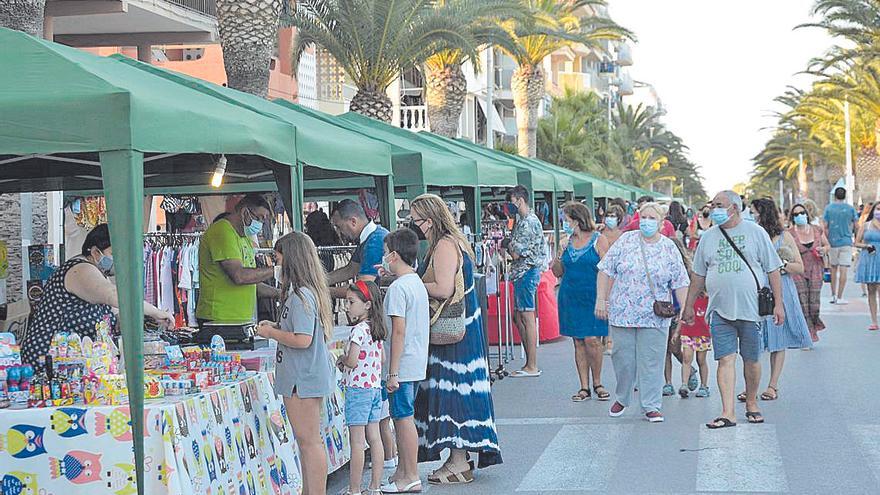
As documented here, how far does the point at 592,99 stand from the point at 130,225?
56445 mm

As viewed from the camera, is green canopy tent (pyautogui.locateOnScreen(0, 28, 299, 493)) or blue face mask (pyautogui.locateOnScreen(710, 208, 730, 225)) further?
blue face mask (pyautogui.locateOnScreen(710, 208, 730, 225))

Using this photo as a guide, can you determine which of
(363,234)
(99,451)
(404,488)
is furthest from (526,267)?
(99,451)

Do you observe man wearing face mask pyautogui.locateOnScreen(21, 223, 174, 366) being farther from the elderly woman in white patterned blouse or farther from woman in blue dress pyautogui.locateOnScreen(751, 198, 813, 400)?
woman in blue dress pyautogui.locateOnScreen(751, 198, 813, 400)

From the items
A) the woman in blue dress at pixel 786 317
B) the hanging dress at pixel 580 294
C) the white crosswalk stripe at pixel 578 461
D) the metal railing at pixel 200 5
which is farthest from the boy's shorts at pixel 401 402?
the metal railing at pixel 200 5

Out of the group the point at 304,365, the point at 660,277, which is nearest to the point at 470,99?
the point at 660,277

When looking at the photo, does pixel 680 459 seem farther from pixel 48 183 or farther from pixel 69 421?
pixel 48 183

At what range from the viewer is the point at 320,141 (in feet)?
28.9

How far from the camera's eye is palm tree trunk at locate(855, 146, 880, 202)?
190 feet

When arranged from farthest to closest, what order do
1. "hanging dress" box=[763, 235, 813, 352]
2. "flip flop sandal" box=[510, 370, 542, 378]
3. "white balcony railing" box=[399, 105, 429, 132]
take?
"white balcony railing" box=[399, 105, 429, 132] < "flip flop sandal" box=[510, 370, 542, 378] < "hanging dress" box=[763, 235, 813, 352]

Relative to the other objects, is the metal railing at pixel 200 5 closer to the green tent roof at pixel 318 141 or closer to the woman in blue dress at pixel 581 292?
the woman in blue dress at pixel 581 292

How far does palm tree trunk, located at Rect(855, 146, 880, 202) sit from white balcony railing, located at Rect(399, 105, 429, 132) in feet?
81.8

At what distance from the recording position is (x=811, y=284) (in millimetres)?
15188

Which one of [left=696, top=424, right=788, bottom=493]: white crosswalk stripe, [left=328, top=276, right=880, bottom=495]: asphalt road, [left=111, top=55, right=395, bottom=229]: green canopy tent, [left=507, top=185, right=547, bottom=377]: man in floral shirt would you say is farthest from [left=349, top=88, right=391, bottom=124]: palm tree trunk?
[left=696, top=424, right=788, bottom=493]: white crosswalk stripe

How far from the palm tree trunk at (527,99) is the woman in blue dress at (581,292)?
31041 mm
